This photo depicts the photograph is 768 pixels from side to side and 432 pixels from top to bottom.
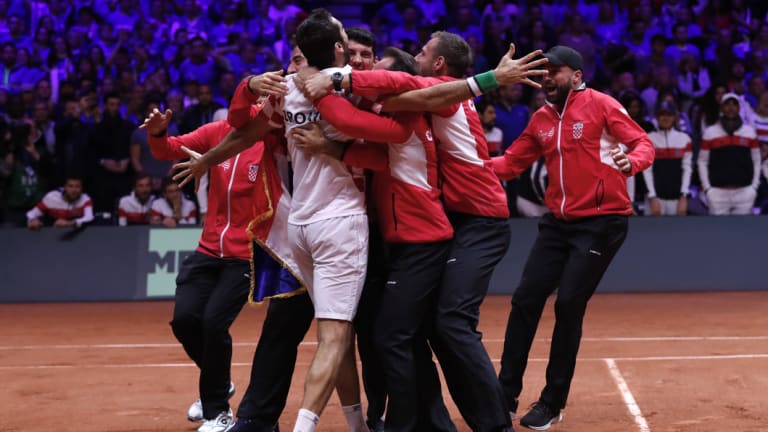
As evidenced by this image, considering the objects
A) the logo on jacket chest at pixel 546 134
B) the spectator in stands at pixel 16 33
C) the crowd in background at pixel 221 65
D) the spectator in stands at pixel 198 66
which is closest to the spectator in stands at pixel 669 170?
the crowd in background at pixel 221 65

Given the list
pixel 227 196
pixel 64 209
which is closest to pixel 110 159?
pixel 64 209

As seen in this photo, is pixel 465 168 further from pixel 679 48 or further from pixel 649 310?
pixel 679 48

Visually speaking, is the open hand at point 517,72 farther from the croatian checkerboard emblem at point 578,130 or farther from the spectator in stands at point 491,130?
the spectator in stands at point 491,130

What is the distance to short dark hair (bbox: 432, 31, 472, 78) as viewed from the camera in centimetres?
607

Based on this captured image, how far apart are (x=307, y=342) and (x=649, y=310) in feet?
13.6

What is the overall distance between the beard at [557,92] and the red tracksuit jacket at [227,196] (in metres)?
1.90

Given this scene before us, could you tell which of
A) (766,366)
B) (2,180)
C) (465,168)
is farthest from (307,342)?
(2,180)

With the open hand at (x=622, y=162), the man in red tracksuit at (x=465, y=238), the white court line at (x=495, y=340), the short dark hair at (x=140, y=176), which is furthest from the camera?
the short dark hair at (x=140, y=176)

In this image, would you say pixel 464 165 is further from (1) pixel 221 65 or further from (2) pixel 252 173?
(1) pixel 221 65

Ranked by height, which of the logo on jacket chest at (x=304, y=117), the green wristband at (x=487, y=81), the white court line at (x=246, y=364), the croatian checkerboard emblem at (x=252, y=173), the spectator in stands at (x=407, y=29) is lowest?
the white court line at (x=246, y=364)

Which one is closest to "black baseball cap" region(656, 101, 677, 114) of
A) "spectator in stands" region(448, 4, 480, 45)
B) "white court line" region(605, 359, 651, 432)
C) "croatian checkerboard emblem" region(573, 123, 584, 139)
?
"spectator in stands" region(448, 4, 480, 45)

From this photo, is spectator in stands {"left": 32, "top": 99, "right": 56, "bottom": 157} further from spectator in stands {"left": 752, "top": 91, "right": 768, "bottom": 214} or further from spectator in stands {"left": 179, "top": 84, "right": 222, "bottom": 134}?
spectator in stands {"left": 752, "top": 91, "right": 768, "bottom": 214}

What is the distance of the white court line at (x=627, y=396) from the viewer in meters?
6.64

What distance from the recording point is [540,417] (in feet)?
22.0
